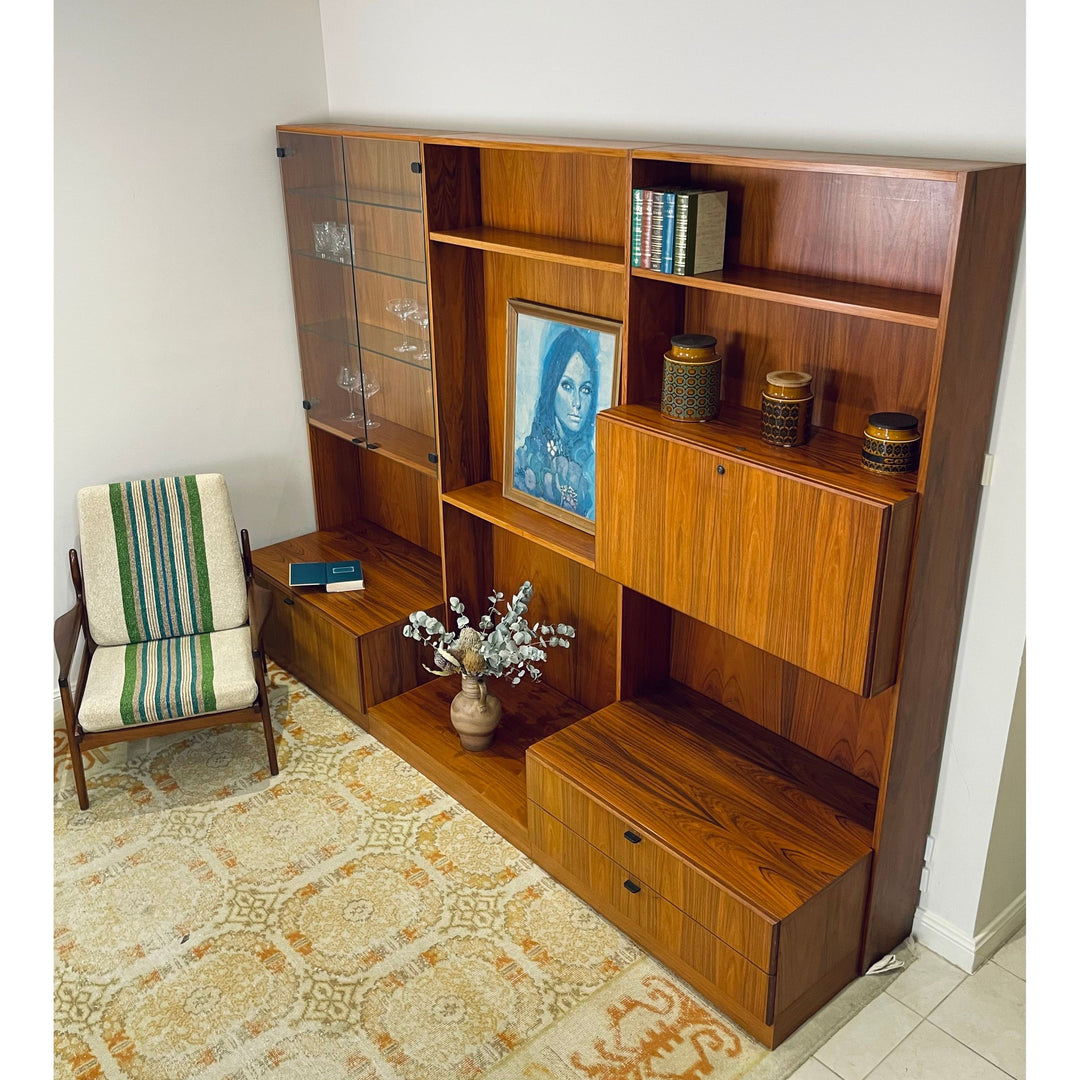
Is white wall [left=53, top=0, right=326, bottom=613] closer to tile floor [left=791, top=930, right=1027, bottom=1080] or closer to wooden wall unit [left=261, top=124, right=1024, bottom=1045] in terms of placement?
wooden wall unit [left=261, top=124, right=1024, bottom=1045]

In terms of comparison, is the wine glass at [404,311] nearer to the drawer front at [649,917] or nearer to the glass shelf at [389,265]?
the glass shelf at [389,265]

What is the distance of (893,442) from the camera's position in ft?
7.20

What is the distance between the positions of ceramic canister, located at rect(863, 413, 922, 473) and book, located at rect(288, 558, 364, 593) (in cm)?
225

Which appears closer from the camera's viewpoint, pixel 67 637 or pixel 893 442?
pixel 893 442

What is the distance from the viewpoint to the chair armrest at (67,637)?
131 inches

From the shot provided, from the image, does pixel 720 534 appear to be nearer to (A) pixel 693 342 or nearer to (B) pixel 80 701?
(A) pixel 693 342

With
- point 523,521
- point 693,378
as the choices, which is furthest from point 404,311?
point 693,378

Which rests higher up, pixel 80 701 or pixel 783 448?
pixel 783 448

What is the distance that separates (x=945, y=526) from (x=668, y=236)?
95 centimetres

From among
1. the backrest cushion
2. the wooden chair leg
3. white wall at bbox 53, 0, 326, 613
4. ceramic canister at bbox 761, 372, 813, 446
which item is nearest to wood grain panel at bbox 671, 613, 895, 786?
ceramic canister at bbox 761, 372, 813, 446

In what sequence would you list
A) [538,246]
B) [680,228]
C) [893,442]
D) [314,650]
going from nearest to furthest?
[893,442]
[680,228]
[538,246]
[314,650]

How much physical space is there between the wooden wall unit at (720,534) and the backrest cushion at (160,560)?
0.49 m

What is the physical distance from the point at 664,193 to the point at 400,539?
2318 millimetres
